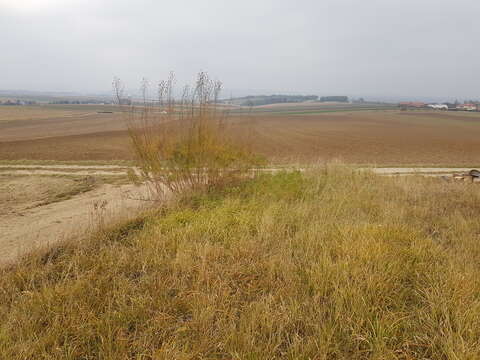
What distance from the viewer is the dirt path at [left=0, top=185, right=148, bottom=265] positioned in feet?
17.0

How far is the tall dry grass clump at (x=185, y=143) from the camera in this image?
679 cm

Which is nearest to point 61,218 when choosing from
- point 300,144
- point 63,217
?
point 63,217

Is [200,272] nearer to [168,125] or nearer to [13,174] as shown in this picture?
[168,125]

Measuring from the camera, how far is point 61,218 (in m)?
7.19

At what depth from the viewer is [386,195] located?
265 inches

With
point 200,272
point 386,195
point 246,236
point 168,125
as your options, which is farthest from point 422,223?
point 168,125

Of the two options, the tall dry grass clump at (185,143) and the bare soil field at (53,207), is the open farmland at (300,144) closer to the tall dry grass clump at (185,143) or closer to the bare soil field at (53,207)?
the tall dry grass clump at (185,143)

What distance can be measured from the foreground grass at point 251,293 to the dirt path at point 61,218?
1.38 metres

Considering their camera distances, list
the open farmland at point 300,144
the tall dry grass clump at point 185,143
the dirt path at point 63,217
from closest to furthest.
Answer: the dirt path at point 63,217 → the tall dry grass clump at point 185,143 → the open farmland at point 300,144

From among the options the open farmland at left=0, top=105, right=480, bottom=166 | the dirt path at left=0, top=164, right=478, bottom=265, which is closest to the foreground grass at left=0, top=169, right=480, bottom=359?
the dirt path at left=0, top=164, right=478, bottom=265

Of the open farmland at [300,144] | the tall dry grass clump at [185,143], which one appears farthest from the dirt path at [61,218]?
the open farmland at [300,144]

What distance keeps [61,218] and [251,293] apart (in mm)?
6418

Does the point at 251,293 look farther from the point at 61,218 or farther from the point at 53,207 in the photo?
the point at 53,207

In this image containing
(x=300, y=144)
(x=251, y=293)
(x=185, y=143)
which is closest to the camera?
(x=251, y=293)
